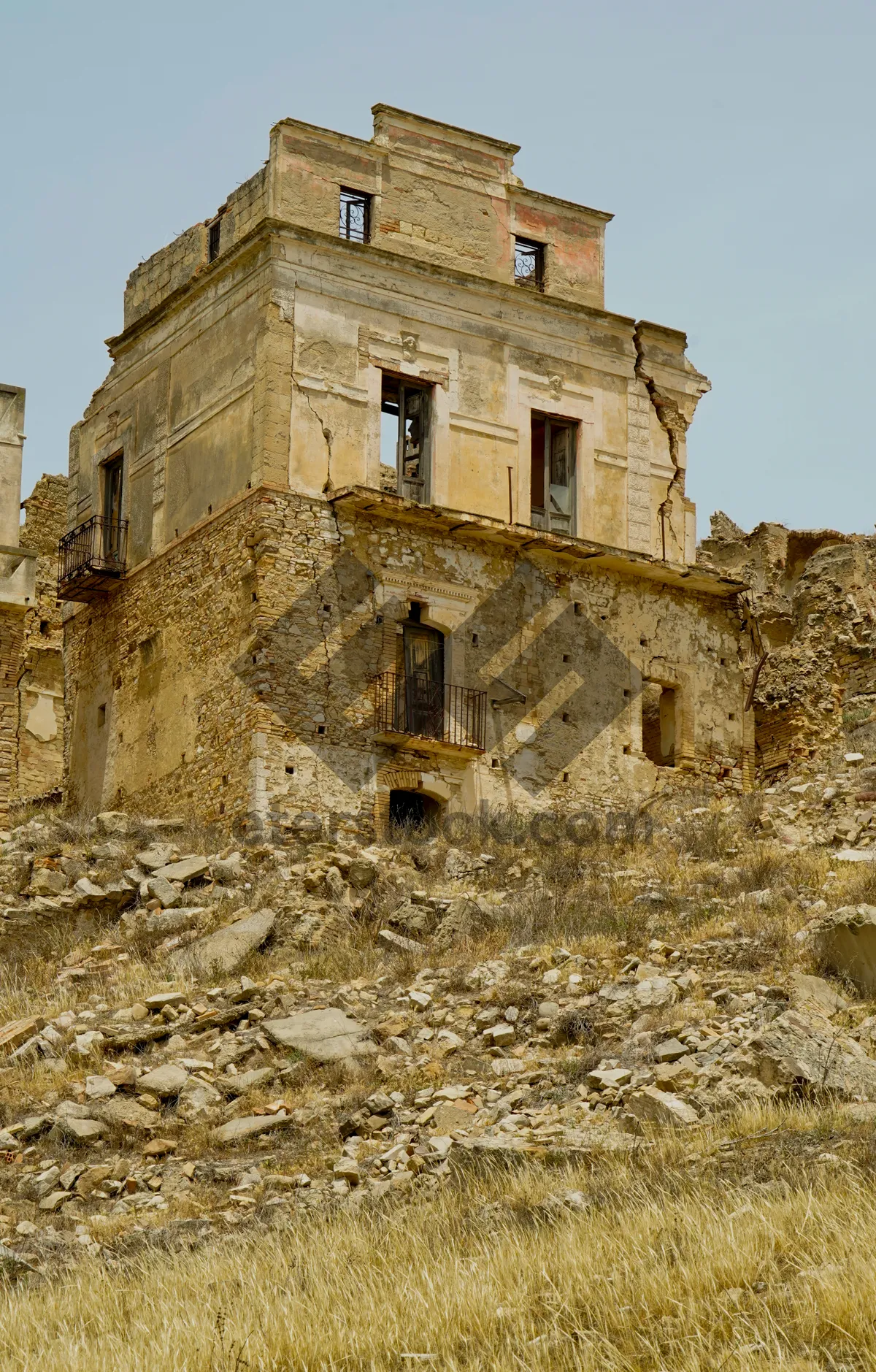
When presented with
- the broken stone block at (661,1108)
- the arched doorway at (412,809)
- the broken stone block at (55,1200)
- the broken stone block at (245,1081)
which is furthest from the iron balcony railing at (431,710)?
the broken stone block at (55,1200)

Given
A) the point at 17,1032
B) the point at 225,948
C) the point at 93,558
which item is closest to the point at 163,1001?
the point at 17,1032

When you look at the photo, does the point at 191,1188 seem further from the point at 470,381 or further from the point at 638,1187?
the point at 470,381

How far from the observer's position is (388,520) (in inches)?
1025

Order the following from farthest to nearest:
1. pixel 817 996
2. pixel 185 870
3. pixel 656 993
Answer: pixel 185 870 < pixel 656 993 < pixel 817 996

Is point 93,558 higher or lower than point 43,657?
higher

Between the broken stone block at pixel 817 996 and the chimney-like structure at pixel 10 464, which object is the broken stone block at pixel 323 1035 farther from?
the chimney-like structure at pixel 10 464

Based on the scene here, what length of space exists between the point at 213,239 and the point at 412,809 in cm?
827

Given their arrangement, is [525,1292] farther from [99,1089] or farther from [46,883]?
[46,883]

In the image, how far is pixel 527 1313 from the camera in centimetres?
1009

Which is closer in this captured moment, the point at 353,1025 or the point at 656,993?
the point at 656,993

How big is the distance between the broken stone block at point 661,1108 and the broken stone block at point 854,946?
314cm

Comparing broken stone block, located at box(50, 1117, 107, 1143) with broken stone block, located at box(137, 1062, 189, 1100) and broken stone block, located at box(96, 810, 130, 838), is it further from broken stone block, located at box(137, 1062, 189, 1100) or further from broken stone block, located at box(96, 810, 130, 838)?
broken stone block, located at box(96, 810, 130, 838)

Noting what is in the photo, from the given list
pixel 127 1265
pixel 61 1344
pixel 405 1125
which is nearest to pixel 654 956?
pixel 405 1125

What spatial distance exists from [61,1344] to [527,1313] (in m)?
2.33
